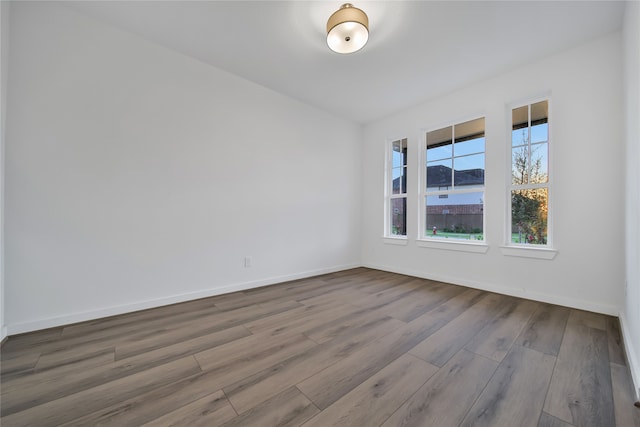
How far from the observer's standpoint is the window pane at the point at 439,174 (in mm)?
3680

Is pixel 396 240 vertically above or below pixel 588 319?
above

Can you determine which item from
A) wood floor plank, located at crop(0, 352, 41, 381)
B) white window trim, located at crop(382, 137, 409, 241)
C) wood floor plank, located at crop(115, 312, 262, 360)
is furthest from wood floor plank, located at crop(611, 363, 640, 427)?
wood floor plank, located at crop(0, 352, 41, 381)

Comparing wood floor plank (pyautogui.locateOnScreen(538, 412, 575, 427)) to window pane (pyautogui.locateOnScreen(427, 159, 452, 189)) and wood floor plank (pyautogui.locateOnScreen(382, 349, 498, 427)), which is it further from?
window pane (pyautogui.locateOnScreen(427, 159, 452, 189))

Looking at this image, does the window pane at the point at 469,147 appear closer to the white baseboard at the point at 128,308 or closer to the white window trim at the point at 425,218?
the white window trim at the point at 425,218

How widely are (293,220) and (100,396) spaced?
105 inches

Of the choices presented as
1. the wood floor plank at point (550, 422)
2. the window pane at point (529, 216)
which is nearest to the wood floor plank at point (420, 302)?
the window pane at point (529, 216)

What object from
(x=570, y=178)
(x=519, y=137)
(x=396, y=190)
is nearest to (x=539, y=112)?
(x=519, y=137)

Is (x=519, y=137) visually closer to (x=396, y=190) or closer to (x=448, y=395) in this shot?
(x=396, y=190)

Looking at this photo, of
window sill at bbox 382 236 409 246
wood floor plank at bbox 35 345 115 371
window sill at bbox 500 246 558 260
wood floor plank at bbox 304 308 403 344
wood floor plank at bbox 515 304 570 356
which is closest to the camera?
wood floor plank at bbox 35 345 115 371

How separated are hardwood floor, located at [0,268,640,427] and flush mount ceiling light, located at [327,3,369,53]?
2565 millimetres

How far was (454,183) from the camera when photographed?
361 centimetres

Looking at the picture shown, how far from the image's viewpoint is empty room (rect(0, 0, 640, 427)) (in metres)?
1.39

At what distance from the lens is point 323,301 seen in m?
2.77

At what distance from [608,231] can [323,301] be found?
9.64ft
